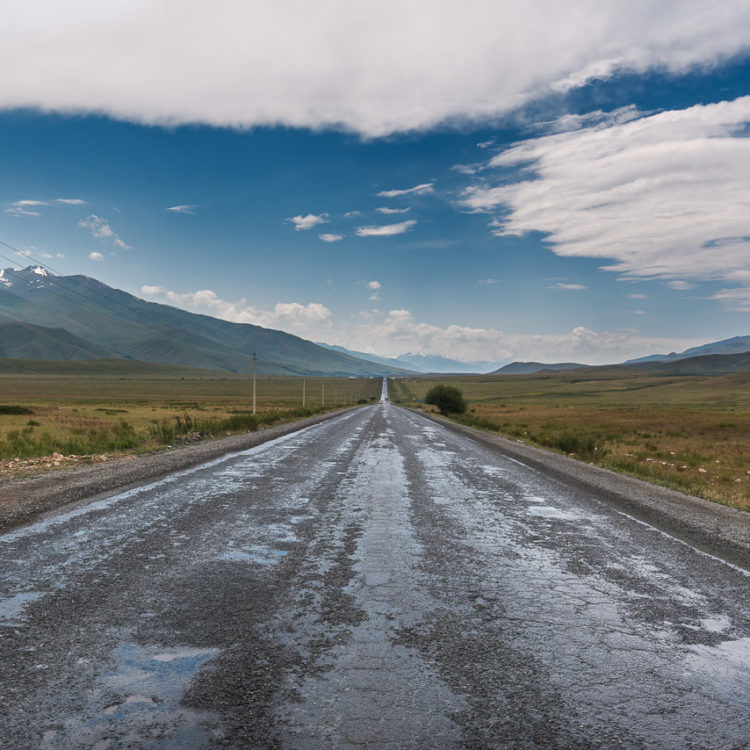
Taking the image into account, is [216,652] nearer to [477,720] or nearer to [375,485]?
[477,720]

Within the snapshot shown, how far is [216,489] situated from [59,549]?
4408mm

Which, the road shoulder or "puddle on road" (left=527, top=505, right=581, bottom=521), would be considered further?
"puddle on road" (left=527, top=505, right=581, bottom=521)

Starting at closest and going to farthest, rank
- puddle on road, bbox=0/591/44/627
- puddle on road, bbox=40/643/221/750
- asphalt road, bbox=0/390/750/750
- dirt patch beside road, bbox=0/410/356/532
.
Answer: puddle on road, bbox=40/643/221/750
asphalt road, bbox=0/390/750/750
puddle on road, bbox=0/591/44/627
dirt patch beside road, bbox=0/410/356/532

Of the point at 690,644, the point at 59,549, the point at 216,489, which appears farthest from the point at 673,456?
the point at 59,549

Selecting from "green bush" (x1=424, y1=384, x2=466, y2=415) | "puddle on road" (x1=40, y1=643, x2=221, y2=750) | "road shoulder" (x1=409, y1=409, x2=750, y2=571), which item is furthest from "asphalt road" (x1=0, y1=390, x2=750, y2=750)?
"green bush" (x1=424, y1=384, x2=466, y2=415)

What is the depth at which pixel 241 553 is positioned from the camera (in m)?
6.40

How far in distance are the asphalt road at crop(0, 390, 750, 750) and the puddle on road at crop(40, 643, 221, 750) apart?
1 centimetres

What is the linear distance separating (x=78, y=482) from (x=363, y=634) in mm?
9398

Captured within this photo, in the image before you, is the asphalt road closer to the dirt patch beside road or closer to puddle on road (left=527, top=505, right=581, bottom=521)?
puddle on road (left=527, top=505, right=581, bottom=521)

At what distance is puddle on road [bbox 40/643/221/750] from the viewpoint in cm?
289

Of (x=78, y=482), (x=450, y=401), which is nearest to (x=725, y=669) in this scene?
(x=78, y=482)

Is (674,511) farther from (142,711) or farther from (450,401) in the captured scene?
(450,401)

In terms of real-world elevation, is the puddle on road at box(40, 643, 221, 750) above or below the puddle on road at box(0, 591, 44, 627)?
above

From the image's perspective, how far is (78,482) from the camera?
449 inches
